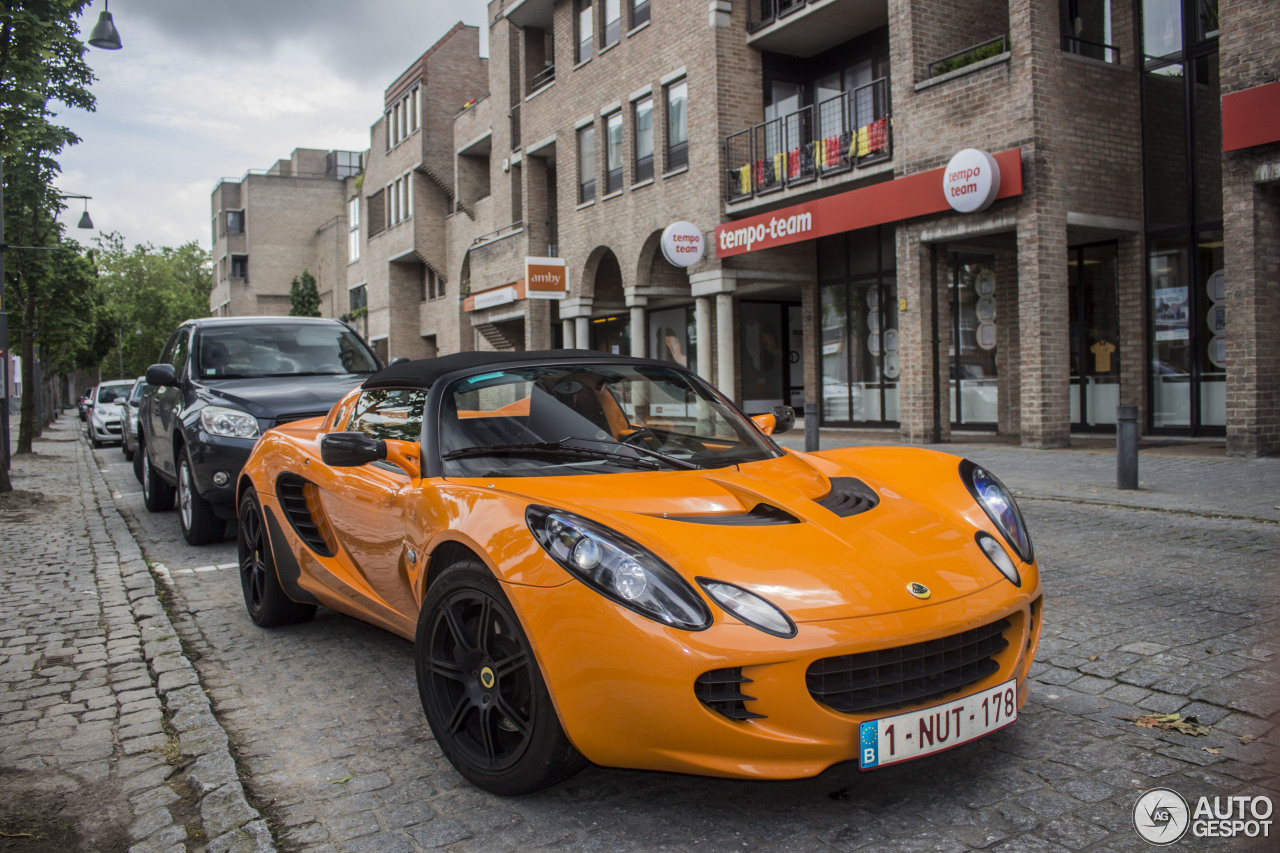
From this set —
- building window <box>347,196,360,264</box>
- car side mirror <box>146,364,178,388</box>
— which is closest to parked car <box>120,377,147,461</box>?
car side mirror <box>146,364,178,388</box>

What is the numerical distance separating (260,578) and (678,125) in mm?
19303

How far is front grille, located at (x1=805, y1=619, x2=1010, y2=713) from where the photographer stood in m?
2.51

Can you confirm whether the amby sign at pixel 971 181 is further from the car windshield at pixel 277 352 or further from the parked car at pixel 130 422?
the parked car at pixel 130 422

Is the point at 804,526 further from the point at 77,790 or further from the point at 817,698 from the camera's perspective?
the point at 77,790

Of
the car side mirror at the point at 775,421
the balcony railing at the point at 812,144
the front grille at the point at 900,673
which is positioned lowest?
the front grille at the point at 900,673

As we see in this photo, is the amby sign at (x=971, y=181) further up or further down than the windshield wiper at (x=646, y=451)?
further up

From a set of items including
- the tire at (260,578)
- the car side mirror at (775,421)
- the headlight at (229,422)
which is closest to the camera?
the car side mirror at (775,421)

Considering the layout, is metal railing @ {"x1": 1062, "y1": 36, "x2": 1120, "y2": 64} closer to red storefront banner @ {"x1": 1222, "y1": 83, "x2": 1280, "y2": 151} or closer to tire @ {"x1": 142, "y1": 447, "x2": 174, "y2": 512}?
red storefront banner @ {"x1": 1222, "y1": 83, "x2": 1280, "y2": 151}

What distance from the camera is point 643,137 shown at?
24.0 meters

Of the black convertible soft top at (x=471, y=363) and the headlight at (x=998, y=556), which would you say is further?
the black convertible soft top at (x=471, y=363)

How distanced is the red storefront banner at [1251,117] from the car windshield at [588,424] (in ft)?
36.3

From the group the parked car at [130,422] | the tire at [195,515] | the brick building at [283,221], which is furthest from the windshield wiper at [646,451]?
the brick building at [283,221]

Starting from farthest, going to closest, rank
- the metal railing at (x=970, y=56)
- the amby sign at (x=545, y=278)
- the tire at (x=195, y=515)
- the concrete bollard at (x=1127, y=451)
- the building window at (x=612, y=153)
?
1. the amby sign at (x=545, y=278)
2. the building window at (x=612, y=153)
3. the metal railing at (x=970, y=56)
4. the concrete bollard at (x=1127, y=451)
5. the tire at (x=195, y=515)

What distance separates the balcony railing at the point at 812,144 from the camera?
17656 millimetres
